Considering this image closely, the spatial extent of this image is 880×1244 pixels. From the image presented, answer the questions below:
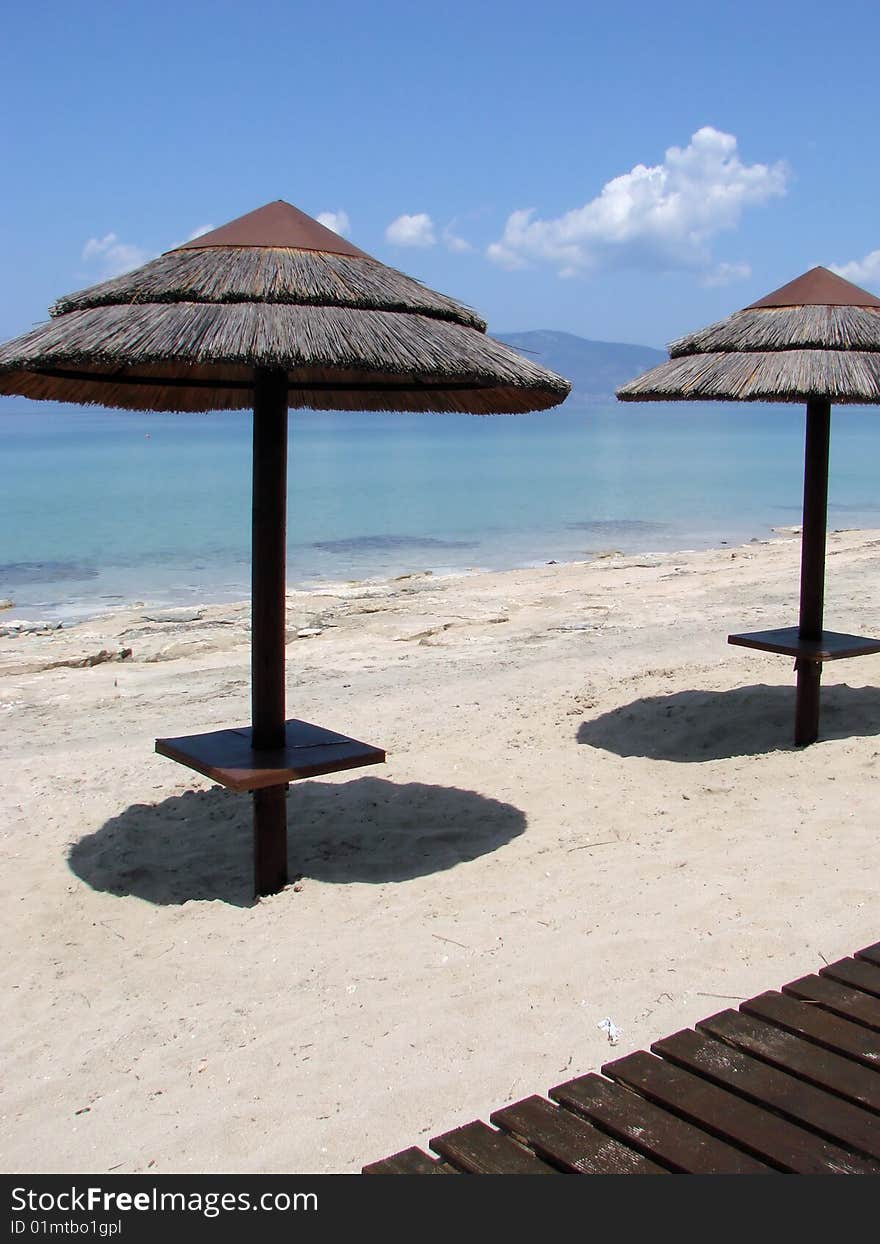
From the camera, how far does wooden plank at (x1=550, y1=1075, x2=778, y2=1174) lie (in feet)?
7.35

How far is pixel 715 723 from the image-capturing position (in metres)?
7.10

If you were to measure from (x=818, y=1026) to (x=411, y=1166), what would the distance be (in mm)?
1040

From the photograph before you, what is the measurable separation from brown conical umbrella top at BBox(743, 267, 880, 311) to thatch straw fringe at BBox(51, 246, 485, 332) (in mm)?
2576

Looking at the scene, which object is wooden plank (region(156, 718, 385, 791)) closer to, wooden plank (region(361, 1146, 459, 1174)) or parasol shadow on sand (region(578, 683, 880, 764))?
parasol shadow on sand (region(578, 683, 880, 764))

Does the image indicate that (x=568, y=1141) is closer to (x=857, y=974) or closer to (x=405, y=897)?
(x=857, y=974)

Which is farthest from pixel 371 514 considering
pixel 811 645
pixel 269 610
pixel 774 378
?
pixel 269 610

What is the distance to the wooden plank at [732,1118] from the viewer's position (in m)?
2.24

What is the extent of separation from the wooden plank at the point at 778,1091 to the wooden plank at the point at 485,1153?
48 centimetres

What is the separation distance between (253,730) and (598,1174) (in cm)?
304

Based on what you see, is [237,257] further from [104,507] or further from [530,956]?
[104,507]

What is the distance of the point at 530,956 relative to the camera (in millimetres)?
4031

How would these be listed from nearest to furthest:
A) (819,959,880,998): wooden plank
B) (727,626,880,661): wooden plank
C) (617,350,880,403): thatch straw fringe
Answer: (819,959,880,998): wooden plank
(617,350,880,403): thatch straw fringe
(727,626,880,661): wooden plank

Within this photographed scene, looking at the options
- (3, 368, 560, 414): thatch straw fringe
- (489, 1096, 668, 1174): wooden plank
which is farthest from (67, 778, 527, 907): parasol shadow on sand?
(489, 1096, 668, 1174): wooden plank

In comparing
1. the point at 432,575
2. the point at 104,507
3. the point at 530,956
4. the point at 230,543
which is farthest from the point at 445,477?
the point at 530,956
